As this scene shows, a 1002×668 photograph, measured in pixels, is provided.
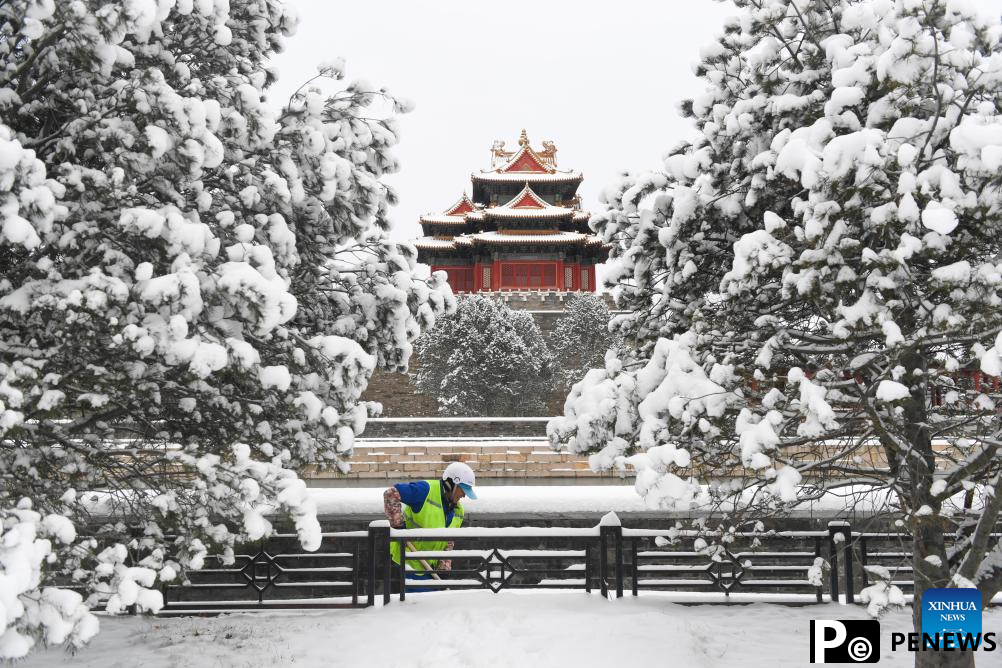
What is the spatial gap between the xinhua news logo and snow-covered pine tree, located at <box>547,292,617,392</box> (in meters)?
18.2

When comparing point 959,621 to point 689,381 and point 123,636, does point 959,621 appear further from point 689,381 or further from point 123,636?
point 123,636

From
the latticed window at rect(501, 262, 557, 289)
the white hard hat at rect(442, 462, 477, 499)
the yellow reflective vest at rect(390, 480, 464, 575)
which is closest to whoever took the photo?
the white hard hat at rect(442, 462, 477, 499)

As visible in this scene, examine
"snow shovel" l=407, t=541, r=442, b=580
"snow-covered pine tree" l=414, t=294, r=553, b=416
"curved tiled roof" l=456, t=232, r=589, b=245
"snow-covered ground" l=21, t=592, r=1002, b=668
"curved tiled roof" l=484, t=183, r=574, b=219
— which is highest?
"curved tiled roof" l=484, t=183, r=574, b=219

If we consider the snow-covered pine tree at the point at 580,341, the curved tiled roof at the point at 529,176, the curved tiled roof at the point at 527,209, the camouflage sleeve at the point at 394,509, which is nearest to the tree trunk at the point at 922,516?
the camouflage sleeve at the point at 394,509

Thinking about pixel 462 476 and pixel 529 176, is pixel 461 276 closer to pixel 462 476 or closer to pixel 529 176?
pixel 529 176

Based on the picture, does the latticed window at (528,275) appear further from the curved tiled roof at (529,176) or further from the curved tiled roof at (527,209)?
the curved tiled roof at (529,176)

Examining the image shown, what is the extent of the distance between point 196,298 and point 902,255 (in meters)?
3.09

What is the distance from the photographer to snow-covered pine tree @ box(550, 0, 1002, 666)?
11.5 feet

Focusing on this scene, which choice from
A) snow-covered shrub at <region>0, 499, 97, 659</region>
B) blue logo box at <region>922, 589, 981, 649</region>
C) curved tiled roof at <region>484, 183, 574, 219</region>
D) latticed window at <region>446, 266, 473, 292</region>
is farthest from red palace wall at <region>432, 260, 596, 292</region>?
snow-covered shrub at <region>0, 499, 97, 659</region>

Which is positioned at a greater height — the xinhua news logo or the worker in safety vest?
the worker in safety vest

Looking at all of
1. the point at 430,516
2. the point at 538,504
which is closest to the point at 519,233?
the point at 538,504

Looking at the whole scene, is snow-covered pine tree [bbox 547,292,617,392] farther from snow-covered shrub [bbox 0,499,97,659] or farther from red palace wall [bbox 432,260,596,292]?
snow-covered shrub [bbox 0,499,97,659]

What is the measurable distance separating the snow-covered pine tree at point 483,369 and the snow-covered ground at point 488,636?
15252 mm

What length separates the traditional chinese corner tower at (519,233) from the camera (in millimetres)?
33000
